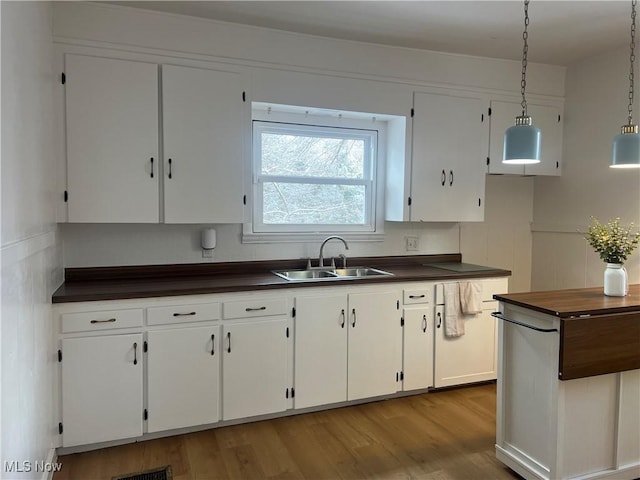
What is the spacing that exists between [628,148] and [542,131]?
1639 mm

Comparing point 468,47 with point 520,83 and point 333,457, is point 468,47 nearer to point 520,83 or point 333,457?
point 520,83

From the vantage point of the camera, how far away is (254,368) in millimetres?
2852

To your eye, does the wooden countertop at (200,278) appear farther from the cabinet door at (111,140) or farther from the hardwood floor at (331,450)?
the hardwood floor at (331,450)

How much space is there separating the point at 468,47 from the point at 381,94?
0.77 meters

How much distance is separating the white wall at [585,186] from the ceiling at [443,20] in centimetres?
32

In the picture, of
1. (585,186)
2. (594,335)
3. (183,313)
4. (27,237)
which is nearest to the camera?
(27,237)

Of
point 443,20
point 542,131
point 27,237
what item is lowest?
point 27,237

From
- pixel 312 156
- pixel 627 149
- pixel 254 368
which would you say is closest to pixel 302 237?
pixel 312 156

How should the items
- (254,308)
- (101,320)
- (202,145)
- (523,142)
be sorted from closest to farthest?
(523,142), (101,320), (254,308), (202,145)

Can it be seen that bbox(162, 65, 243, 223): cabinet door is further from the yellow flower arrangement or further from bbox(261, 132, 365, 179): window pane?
the yellow flower arrangement

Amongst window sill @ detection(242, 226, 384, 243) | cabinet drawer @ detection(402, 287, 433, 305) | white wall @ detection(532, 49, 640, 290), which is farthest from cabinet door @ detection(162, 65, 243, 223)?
white wall @ detection(532, 49, 640, 290)

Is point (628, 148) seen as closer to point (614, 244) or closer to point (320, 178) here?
point (614, 244)

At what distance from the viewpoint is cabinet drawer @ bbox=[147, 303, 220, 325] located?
8.61 feet

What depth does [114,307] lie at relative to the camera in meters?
2.54
